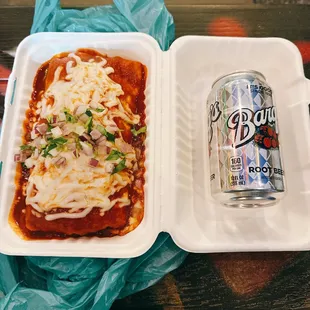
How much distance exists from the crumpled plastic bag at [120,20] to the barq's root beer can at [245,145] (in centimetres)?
35

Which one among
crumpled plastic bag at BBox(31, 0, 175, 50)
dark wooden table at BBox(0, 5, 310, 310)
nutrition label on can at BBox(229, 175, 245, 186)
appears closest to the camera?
nutrition label on can at BBox(229, 175, 245, 186)

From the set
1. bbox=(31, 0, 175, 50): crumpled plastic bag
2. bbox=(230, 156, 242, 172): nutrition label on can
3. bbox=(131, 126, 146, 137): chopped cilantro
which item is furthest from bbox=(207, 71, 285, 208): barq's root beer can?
bbox=(31, 0, 175, 50): crumpled plastic bag

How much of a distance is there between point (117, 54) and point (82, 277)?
69 centimetres

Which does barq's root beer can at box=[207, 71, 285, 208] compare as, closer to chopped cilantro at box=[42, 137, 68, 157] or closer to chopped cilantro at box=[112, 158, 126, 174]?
chopped cilantro at box=[112, 158, 126, 174]

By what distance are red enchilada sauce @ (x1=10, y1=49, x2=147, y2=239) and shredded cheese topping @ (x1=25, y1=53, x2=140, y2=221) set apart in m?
0.02

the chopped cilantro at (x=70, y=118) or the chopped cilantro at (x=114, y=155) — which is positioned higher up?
the chopped cilantro at (x=70, y=118)

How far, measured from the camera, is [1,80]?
47.2 inches

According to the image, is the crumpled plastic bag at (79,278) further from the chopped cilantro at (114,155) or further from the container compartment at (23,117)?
the chopped cilantro at (114,155)

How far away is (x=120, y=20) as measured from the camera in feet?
3.98

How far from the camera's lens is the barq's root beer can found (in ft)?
2.89

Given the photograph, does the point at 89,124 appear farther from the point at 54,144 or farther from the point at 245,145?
the point at 245,145

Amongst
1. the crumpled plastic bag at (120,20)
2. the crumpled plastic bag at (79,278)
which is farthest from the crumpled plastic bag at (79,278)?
the crumpled plastic bag at (120,20)

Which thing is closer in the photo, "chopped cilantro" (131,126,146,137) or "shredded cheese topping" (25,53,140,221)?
"shredded cheese topping" (25,53,140,221)

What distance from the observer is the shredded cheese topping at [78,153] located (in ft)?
3.03
